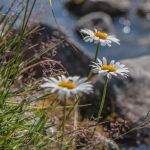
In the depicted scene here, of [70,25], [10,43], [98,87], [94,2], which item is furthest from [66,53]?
[94,2]

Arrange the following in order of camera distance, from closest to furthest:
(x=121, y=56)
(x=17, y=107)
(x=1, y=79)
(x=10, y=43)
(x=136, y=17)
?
(x=17, y=107) < (x=1, y=79) < (x=10, y=43) < (x=121, y=56) < (x=136, y=17)

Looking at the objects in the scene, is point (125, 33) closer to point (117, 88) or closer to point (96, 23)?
point (96, 23)

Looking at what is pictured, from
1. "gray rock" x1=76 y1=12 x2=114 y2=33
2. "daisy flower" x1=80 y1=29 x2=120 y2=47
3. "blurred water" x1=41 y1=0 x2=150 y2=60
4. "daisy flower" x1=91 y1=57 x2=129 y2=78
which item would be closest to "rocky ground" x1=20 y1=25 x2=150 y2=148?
"daisy flower" x1=80 y1=29 x2=120 y2=47

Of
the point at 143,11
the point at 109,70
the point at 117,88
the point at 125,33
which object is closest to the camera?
the point at 109,70

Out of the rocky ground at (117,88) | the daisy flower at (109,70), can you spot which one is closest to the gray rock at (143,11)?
the rocky ground at (117,88)

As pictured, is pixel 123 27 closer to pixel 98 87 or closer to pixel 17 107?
pixel 98 87

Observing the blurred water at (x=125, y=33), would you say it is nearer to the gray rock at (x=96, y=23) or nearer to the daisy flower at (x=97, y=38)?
the gray rock at (x=96, y=23)

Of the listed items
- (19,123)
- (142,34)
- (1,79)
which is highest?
(142,34)

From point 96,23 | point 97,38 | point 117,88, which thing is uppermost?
point 96,23

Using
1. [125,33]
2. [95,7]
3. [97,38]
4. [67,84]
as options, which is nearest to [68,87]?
[67,84]
